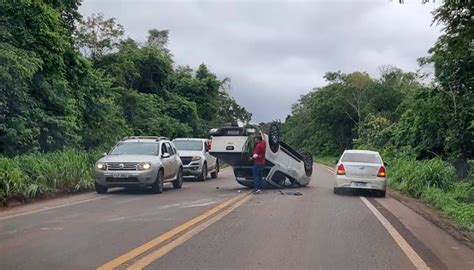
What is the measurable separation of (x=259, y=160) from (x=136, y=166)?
12.9ft

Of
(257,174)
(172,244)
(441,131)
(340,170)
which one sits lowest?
(172,244)

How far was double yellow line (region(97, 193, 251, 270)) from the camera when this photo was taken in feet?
24.7

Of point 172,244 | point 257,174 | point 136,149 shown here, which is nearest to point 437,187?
point 257,174

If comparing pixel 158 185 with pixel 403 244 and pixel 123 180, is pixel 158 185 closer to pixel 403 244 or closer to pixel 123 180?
pixel 123 180

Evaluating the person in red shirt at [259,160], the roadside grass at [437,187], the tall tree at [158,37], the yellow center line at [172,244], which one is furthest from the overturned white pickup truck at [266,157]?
the tall tree at [158,37]

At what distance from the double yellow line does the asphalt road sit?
0.6 inches

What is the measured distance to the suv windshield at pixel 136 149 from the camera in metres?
18.7

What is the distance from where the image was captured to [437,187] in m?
21.8

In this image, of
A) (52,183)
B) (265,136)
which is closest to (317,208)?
(265,136)

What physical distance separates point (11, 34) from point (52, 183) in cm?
658

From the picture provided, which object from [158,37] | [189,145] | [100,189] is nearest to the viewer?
[100,189]

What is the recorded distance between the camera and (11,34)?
67.7ft

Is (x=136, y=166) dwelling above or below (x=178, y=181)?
above

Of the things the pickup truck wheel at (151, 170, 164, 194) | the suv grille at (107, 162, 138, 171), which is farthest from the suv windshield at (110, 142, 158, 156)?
the suv grille at (107, 162, 138, 171)
